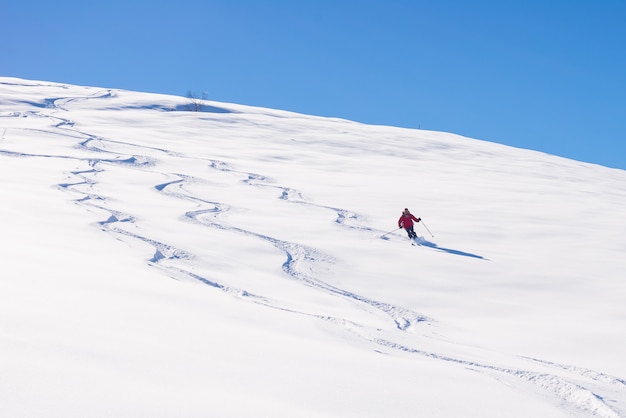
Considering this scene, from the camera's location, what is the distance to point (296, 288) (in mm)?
8492

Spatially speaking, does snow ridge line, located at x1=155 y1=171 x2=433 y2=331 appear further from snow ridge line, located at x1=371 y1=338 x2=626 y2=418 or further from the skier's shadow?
the skier's shadow

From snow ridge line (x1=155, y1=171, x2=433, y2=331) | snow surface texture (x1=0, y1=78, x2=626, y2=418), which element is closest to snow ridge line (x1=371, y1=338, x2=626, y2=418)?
snow surface texture (x1=0, y1=78, x2=626, y2=418)

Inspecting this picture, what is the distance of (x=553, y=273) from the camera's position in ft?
34.6

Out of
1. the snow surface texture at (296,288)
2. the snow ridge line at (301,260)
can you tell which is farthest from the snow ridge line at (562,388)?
the snow ridge line at (301,260)

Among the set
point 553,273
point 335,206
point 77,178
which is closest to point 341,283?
point 553,273

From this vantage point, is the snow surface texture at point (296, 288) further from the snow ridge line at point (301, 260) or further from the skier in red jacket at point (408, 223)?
the skier in red jacket at point (408, 223)

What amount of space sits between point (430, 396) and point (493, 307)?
4.59 meters

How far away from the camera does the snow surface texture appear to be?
413cm

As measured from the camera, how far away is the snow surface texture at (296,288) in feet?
13.5

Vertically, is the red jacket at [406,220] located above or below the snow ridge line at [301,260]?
above

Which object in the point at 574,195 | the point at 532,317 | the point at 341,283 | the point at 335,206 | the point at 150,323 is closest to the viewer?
the point at 150,323

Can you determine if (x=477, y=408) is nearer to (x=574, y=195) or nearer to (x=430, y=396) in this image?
(x=430, y=396)

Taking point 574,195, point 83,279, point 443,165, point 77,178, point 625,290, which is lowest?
point 83,279

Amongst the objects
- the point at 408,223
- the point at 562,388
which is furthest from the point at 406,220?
the point at 562,388
